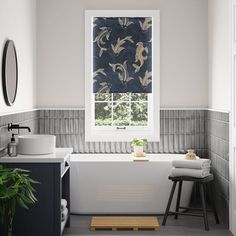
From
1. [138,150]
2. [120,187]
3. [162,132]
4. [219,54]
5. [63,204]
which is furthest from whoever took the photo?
[162,132]

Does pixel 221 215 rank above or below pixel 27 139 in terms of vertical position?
below

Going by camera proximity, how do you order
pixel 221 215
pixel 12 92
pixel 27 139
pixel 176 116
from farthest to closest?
pixel 176 116 < pixel 221 215 < pixel 12 92 < pixel 27 139

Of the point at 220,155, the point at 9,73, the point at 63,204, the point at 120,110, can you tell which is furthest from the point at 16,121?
the point at 220,155

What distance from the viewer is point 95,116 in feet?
22.1

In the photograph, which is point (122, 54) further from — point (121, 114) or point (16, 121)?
point (16, 121)

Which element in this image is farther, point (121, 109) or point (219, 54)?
point (121, 109)

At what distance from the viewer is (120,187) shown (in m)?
6.02

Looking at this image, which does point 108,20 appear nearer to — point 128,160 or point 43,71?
point 43,71

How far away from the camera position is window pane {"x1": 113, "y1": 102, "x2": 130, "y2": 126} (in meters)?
6.78

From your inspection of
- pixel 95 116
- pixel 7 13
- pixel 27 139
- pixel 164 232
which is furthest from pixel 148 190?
pixel 7 13

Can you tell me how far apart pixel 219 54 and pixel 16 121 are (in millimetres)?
2396

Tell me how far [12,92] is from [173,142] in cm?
234

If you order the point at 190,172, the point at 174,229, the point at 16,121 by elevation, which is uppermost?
the point at 16,121

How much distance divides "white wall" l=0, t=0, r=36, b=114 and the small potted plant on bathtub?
1.35m
